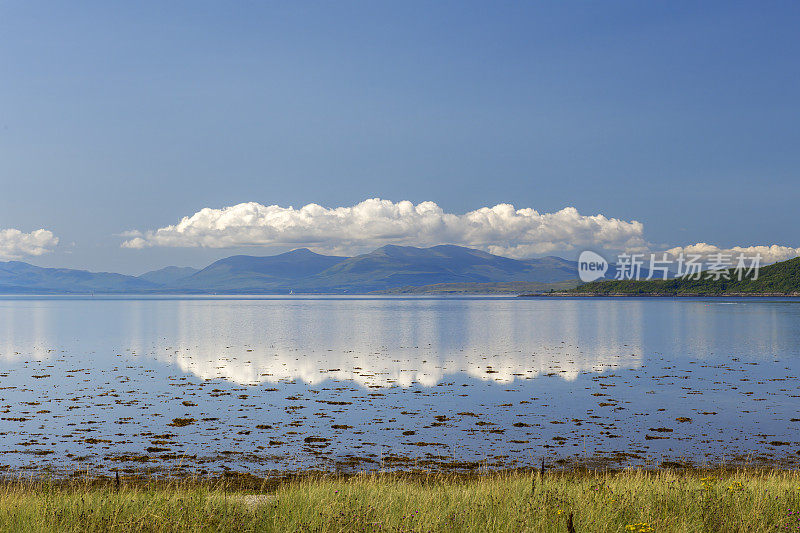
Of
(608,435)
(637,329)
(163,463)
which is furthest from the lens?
(637,329)

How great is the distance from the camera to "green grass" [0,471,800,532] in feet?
41.6

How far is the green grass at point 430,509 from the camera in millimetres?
12688

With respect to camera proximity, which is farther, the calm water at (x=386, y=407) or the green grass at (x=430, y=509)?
the calm water at (x=386, y=407)

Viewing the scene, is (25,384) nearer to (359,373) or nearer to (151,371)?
(151,371)

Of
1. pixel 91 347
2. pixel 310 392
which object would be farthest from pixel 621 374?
pixel 91 347

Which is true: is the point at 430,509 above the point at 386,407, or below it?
above

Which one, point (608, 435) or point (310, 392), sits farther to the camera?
point (310, 392)

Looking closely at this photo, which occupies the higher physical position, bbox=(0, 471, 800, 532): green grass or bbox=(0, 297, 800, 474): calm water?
bbox=(0, 471, 800, 532): green grass

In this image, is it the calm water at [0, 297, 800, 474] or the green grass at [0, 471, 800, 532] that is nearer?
the green grass at [0, 471, 800, 532]

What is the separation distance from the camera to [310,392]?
1474 inches

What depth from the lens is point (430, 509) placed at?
13.8 m

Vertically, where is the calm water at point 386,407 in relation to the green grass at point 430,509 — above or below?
below

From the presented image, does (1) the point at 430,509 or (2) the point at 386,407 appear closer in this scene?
(1) the point at 430,509

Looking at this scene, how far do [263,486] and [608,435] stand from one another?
1557 cm
